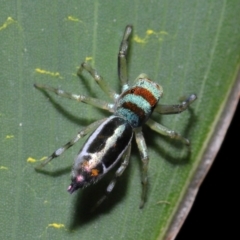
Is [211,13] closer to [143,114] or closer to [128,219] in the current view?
[143,114]

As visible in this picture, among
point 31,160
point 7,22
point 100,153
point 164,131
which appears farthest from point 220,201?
point 7,22

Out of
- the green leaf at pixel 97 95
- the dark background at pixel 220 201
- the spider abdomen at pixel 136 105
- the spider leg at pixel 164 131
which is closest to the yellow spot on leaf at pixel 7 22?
the green leaf at pixel 97 95

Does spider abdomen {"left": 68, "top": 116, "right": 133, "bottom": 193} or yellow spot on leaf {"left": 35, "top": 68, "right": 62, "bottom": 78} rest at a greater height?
yellow spot on leaf {"left": 35, "top": 68, "right": 62, "bottom": 78}

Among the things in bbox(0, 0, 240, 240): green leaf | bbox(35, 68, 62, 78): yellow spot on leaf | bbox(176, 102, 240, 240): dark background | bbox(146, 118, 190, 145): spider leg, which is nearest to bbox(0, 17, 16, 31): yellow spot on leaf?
bbox(0, 0, 240, 240): green leaf

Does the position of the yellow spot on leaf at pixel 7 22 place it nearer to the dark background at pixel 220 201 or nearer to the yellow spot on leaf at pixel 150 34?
the yellow spot on leaf at pixel 150 34

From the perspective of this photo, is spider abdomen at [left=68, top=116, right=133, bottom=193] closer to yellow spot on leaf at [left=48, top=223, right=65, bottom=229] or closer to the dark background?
yellow spot on leaf at [left=48, top=223, right=65, bottom=229]
